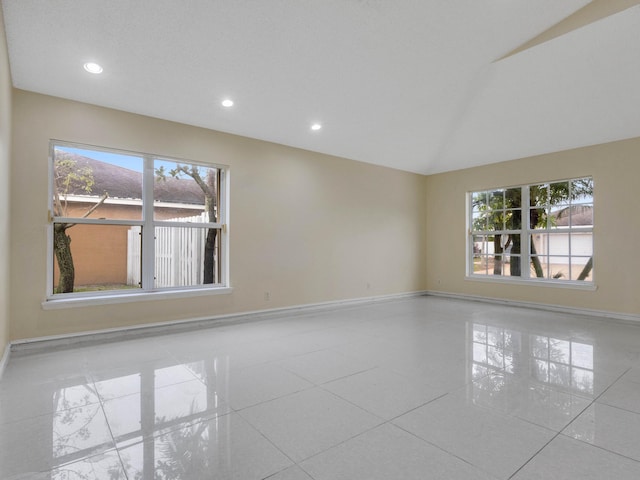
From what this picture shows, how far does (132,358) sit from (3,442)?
139 centimetres

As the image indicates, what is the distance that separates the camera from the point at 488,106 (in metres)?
4.93

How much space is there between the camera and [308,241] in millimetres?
5629

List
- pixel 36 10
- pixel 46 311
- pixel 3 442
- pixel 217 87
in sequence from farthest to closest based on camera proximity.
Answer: pixel 217 87 < pixel 46 311 < pixel 36 10 < pixel 3 442

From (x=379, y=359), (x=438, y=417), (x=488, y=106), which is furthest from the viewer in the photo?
(x=488, y=106)

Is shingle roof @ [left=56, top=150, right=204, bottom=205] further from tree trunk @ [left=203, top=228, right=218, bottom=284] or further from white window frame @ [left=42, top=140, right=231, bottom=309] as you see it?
tree trunk @ [left=203, top=228, right=218, bottom=284]

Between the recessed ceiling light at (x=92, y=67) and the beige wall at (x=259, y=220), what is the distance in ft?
2.12

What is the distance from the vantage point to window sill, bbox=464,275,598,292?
532 centimetres

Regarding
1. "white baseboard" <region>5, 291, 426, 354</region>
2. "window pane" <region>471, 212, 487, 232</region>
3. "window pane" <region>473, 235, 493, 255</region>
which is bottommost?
"white baseboard" <region>5, 291, 426, 354</region>

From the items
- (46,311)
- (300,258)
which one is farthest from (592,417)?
(46,311)

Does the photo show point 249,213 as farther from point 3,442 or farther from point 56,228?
point 3,442

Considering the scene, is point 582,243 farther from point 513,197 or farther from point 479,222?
point 479,222

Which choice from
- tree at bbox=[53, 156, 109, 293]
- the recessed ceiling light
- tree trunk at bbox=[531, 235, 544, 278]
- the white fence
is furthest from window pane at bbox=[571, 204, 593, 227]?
tree at bbox=[53, 156, 109, 293]

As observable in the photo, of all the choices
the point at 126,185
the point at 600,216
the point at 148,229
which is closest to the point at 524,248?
the point at 600,216

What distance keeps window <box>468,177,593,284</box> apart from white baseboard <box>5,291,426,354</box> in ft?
10.1
